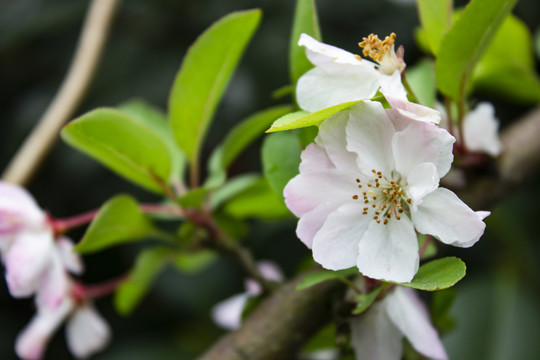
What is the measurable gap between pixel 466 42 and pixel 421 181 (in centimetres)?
15

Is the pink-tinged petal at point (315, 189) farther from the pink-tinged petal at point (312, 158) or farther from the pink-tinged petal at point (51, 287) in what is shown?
the pink-tinged petal at point (51, 287)

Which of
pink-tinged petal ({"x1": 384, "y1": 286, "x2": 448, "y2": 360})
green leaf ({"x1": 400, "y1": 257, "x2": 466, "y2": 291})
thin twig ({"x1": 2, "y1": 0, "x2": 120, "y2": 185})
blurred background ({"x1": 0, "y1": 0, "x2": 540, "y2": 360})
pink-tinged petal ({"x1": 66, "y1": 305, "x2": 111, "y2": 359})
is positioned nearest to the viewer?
green leaf ({"x1": 400, "y1": 257, "x2": 466, "y2": 291})

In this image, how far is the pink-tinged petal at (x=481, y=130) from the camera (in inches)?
23.5

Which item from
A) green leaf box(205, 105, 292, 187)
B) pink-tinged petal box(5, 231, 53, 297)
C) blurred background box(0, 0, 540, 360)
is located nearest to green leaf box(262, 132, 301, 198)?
green leaf box(205, 105, 292, 187)

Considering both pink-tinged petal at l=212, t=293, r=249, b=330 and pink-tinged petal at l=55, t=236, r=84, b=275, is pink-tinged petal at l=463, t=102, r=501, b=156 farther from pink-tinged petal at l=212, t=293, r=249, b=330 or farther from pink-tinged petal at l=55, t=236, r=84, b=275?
pink-tinged petal at l=55, t=236, r=84, b=275

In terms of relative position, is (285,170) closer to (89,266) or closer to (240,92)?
(240,92)

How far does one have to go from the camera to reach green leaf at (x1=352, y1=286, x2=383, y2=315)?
1.40ft

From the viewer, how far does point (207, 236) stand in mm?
650

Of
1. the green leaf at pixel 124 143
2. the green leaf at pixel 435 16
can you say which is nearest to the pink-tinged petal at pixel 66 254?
the green leaf at pixel 124 143

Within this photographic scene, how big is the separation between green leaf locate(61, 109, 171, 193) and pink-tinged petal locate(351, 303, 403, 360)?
0.26 m

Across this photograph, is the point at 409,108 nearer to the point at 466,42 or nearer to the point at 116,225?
the point at 466,42

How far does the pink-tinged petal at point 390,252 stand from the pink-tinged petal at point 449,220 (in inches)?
0.6

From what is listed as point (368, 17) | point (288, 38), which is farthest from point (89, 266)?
point (368, 17)

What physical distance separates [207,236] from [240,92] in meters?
0.57
